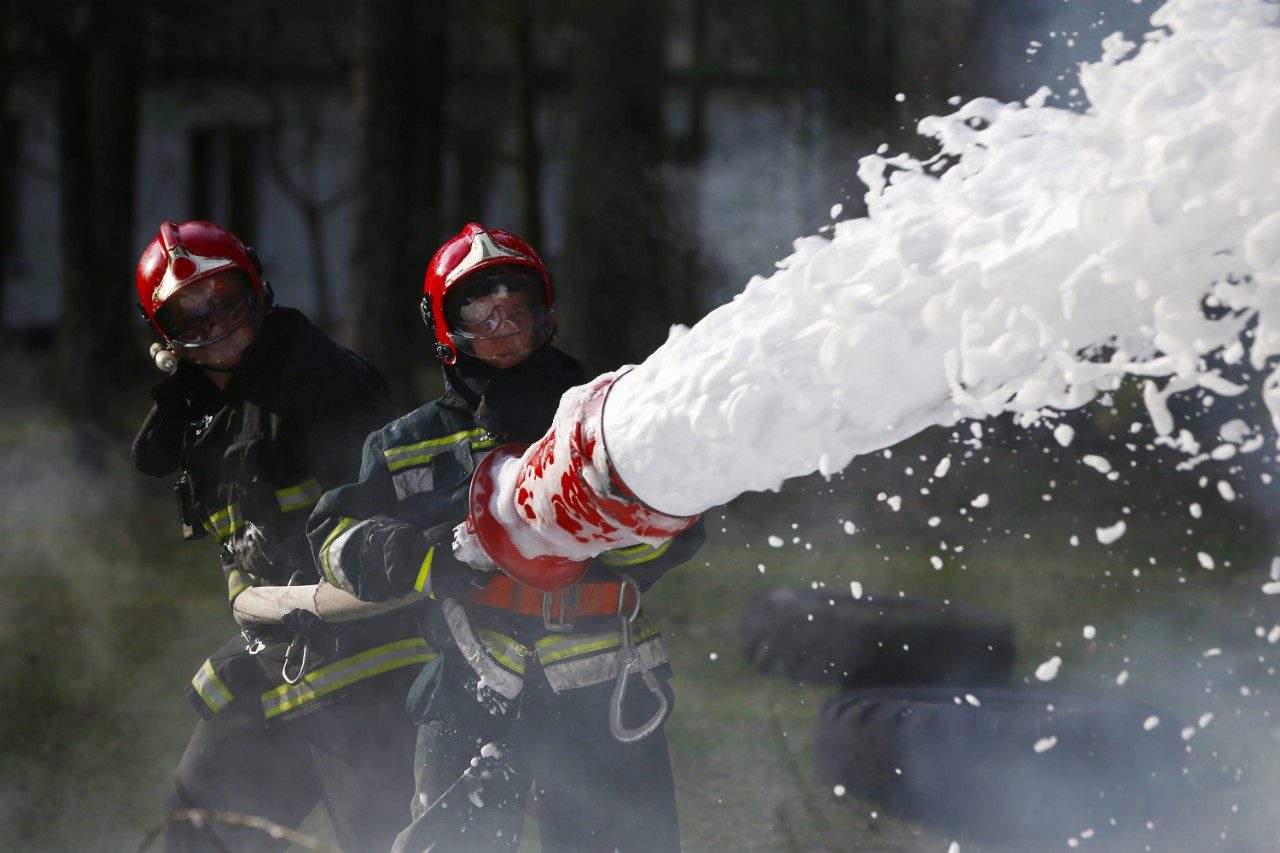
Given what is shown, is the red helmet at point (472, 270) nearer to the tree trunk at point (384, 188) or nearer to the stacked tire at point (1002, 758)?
the stacked tire at point (1002, 758)

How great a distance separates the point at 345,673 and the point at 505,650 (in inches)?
21.8

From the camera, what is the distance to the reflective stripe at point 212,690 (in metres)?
3.61

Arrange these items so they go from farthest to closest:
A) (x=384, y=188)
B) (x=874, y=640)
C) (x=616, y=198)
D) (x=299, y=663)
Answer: (x=616, y=198) < (x=384, y=188) < (x=874, y=640) < (x=299, y=663)

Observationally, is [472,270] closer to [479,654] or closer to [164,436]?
[479,654]

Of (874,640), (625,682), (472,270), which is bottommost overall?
(874,640)

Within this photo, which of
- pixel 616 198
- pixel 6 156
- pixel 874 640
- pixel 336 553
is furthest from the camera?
pixel 6 156

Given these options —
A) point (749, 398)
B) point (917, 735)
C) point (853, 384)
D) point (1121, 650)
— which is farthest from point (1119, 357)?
point (1121, 650)

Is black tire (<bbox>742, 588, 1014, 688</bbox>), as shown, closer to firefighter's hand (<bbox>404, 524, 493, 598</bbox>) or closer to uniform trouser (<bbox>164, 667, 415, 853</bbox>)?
uniform trouser (<bbox>164, 667, 415, 853</bbox>)

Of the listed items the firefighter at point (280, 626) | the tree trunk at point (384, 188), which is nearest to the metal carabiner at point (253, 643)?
the firefighter at point (280, 626)

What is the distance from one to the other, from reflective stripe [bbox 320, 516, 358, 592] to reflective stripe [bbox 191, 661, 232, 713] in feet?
1.93

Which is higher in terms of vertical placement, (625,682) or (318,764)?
(625,682)

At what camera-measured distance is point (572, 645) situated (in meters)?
3.19

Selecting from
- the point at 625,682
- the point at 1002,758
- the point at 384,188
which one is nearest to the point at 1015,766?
the point at 1002,758

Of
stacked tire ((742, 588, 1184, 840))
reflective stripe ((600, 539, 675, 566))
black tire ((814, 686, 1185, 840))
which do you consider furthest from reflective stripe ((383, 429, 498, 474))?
black tire ((814, 686, 1185, 840))
